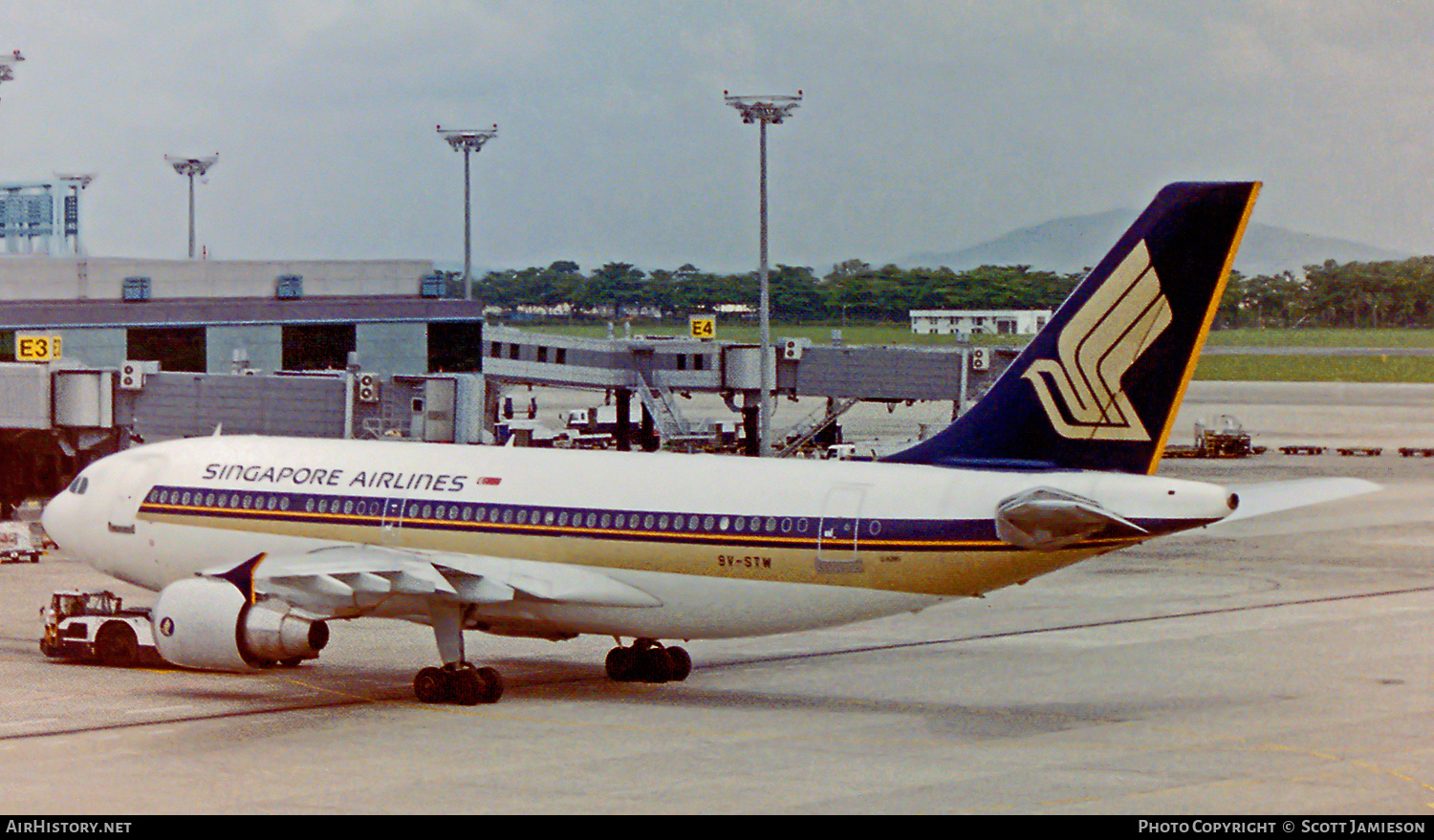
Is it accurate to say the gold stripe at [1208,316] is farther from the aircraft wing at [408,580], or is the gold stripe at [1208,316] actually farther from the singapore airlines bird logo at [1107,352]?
the aircraft wing at [408,580]

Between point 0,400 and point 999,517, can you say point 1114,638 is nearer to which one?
point 999,517

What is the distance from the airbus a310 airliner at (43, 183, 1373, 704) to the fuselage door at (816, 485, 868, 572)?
0.04 metres

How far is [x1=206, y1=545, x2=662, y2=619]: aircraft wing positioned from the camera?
3388 cm

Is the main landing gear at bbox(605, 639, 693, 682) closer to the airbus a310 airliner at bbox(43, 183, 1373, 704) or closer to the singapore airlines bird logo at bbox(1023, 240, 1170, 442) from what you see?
the airbus a310 airliner at bbox(43, 183, 1373, 704)

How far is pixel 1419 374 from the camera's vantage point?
181m

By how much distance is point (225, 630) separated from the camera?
34562 mm

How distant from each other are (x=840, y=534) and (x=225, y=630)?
1102 centimetres

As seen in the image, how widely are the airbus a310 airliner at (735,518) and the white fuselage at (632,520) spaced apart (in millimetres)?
46

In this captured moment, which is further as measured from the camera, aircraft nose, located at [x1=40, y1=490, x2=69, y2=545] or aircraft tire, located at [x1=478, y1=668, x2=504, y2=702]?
aircraft nose, located at [x1=40, y1=490, x2=69, y2=545]

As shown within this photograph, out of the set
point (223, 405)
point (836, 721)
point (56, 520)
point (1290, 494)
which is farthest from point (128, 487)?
point (223, 405)

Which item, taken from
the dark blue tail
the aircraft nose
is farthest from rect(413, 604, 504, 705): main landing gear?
the aircraft nose

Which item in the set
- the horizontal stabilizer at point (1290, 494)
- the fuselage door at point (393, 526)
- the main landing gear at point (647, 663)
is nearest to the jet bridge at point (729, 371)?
the main landing gear at point (647, 663)
